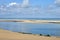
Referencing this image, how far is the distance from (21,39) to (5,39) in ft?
4.77

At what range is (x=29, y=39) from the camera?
15.3m

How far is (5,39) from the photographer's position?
592 inches

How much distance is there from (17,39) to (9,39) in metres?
0.72

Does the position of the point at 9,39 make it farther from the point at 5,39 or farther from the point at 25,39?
the point at 25,39

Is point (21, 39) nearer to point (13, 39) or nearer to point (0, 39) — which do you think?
point (13, 39)

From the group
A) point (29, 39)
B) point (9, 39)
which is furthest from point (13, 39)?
point (29, 39)

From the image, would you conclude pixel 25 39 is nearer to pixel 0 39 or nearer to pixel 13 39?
pixel 13 39

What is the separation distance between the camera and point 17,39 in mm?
15250

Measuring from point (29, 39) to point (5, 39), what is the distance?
2.17 meters

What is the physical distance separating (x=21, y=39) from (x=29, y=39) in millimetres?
735

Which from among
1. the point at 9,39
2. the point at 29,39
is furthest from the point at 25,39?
the point at 9,39

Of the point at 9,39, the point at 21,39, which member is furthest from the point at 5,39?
the point at 21,39

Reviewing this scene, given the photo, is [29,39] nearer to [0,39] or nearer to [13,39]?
[13,39]

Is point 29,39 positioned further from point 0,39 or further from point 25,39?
point 0,39
